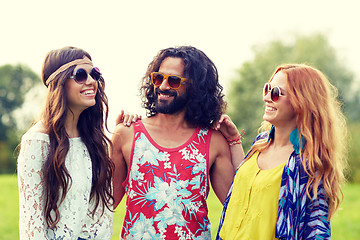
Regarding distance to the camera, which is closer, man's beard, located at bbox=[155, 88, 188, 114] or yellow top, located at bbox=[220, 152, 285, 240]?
yellow top, located at bbox=[220, 152, 285, 240]

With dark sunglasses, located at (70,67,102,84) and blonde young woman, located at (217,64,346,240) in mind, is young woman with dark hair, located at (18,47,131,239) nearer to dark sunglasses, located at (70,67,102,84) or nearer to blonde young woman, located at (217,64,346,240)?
dark sunglasses, located at (70,67,102,84)

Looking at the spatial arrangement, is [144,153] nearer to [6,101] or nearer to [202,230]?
[202,230]

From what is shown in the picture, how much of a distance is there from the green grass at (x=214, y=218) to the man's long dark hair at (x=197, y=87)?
7345 mm

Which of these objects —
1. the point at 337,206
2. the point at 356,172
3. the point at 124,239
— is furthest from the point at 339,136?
the point at 356,172

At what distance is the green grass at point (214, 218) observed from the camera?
11711 millimetres

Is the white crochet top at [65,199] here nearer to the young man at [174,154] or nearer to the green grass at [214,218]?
the young man at [174,154]

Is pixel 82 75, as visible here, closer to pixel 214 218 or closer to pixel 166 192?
pixel 166 192

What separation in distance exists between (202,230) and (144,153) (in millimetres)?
820

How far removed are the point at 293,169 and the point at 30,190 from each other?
71.0 inches

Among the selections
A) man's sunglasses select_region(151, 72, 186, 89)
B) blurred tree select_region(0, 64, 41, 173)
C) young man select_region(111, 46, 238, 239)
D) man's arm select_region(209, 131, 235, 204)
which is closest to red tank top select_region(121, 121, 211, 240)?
young man select_region(111, 46, 238, 239)

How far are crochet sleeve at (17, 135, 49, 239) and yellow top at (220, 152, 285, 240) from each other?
4.55 ft

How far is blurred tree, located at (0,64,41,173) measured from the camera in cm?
3611


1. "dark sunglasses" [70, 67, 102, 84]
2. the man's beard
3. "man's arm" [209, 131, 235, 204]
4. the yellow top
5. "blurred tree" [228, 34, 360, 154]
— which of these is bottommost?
the yellow top

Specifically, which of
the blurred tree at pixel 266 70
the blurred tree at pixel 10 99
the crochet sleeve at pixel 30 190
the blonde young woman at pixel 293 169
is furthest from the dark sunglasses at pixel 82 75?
the blurred tree at pixel 10 99
